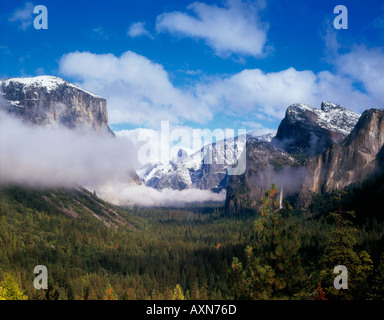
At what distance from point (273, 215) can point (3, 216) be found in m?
155

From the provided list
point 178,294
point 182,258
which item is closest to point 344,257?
point 178,294

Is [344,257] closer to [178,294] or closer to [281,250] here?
[281,250]

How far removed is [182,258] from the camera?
12038 cm

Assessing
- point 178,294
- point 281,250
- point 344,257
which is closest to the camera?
point 344,257

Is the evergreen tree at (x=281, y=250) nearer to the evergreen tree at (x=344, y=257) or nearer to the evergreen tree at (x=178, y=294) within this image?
the evergreen tree at (x=344, y=257)

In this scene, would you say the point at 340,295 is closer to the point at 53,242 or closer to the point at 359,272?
the point at 359,272

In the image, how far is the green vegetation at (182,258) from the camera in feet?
70.1

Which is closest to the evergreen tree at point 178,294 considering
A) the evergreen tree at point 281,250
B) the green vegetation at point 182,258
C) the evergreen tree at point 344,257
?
the green vegetation at point 182,258

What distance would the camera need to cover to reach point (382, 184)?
139625 millimetres

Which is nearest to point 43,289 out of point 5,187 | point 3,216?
point 3,216

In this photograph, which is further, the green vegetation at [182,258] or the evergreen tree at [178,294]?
the evergreen tree at [178,294]

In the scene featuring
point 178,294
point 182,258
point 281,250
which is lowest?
point 182,258

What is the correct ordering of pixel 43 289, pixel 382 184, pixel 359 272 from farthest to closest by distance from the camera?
pixel 382 184 < pixel 43 289 < pixel 359 272

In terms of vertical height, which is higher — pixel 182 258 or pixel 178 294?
pixel 178 294
